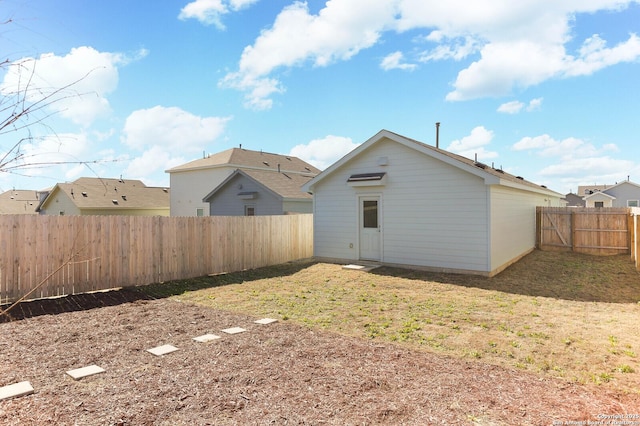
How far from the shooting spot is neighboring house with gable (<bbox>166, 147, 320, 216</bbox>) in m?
27.5

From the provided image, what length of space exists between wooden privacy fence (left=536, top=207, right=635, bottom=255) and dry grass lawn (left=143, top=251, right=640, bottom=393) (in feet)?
6.15

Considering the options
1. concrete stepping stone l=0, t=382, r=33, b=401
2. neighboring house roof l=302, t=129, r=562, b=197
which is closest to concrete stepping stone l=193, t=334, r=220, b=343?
concrete stepping stone l=0, t=382, r=33, b=401

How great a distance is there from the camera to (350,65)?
14188 mm

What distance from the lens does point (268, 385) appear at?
3.80 metres

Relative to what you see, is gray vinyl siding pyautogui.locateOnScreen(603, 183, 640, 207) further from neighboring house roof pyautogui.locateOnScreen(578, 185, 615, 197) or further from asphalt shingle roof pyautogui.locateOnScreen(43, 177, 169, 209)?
asphalt shingle roof pyautogui.locateOnScreen(43, 177, 169, 209)

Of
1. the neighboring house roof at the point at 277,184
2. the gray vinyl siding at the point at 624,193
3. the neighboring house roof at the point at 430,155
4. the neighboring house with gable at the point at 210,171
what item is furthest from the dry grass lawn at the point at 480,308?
the gray vinyl siding at the point at 624,193

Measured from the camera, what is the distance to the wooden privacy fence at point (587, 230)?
552 inches

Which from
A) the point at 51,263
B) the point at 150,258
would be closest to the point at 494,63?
the point at 150,258

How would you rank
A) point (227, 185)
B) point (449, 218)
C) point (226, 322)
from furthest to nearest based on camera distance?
1. point (227, 185)
2. point (449, 218)
3. point (226, 322)

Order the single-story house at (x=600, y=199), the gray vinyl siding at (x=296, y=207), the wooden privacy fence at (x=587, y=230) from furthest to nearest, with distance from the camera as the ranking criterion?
the single-story house at (x=600, y=199), the gray vinyl siding at (x=296, y=207), the wooden privacy fence at (x=587, y=230)

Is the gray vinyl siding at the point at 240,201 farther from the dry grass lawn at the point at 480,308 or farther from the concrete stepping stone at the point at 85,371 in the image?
the concrete stepping stone at the point at 85,371

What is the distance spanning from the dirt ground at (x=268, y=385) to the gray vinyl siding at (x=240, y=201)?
12832mm

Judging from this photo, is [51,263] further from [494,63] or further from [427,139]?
[427,139]

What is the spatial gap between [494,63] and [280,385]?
11.4 m
